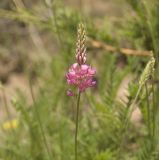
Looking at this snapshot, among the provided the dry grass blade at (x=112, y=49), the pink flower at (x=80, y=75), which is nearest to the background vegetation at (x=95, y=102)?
the dry grass blade at (x=112, y=49)

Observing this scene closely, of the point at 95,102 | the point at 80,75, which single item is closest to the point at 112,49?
the point at 95,102

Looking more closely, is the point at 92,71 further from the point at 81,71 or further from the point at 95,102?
the point at 95,102

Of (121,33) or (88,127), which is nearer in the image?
(88,127)

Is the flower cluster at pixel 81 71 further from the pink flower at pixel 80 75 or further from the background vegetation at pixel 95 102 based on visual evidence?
the background vegetation at pixel 95 102

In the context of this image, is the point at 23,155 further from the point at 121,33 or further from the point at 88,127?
the point at 121,33

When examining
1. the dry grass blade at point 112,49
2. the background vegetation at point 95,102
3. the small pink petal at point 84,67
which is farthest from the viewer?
the dry grass blade at point 112,49

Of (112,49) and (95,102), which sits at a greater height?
(112,49)

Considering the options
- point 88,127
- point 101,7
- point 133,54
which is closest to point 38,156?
point 88,127

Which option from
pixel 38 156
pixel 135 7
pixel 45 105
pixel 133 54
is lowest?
pixel 38 156
